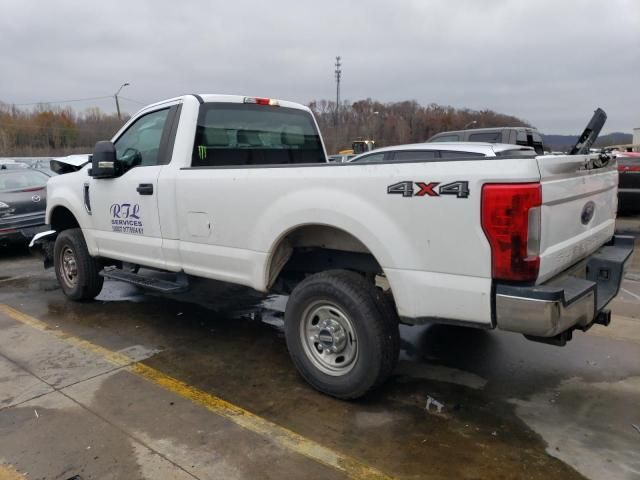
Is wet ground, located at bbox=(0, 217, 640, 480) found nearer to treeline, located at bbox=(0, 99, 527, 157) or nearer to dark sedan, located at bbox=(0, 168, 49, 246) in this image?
dark sedan, located at bbox=(0, 168, 49, 246)

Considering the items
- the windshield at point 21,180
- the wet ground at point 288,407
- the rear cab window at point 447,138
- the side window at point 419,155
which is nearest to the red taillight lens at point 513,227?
the wet ground at point 288,407

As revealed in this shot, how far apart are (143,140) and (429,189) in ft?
10.4

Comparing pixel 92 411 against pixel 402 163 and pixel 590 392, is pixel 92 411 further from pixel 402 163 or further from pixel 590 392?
pixel 590 392

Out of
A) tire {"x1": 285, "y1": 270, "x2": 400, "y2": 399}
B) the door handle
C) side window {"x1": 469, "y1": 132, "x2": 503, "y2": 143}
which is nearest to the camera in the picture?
tire {"x1": 285, "y1": 270, "x2": 400, "y2": 399}

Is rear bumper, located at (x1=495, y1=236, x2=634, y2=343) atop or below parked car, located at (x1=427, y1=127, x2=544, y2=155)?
below

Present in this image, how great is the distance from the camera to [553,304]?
2.61m

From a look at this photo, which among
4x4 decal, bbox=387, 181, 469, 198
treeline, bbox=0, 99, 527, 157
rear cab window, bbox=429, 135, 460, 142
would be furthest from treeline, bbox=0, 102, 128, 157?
4x4 decal, bbox=387, 181, 469, 198

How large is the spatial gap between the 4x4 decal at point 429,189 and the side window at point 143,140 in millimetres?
2509

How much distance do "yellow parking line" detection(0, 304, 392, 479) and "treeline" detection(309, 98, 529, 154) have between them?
54.9 m

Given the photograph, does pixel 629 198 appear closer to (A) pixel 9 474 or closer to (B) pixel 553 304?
(B) pixel 553 304

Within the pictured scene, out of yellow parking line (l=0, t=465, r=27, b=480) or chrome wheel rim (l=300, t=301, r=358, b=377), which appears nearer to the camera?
yellow parking line (l=0, t=465, r=27, b=480)

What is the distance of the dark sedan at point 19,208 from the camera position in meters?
8.85

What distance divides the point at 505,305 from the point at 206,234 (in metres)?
2.38

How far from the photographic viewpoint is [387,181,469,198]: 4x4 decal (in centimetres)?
274
